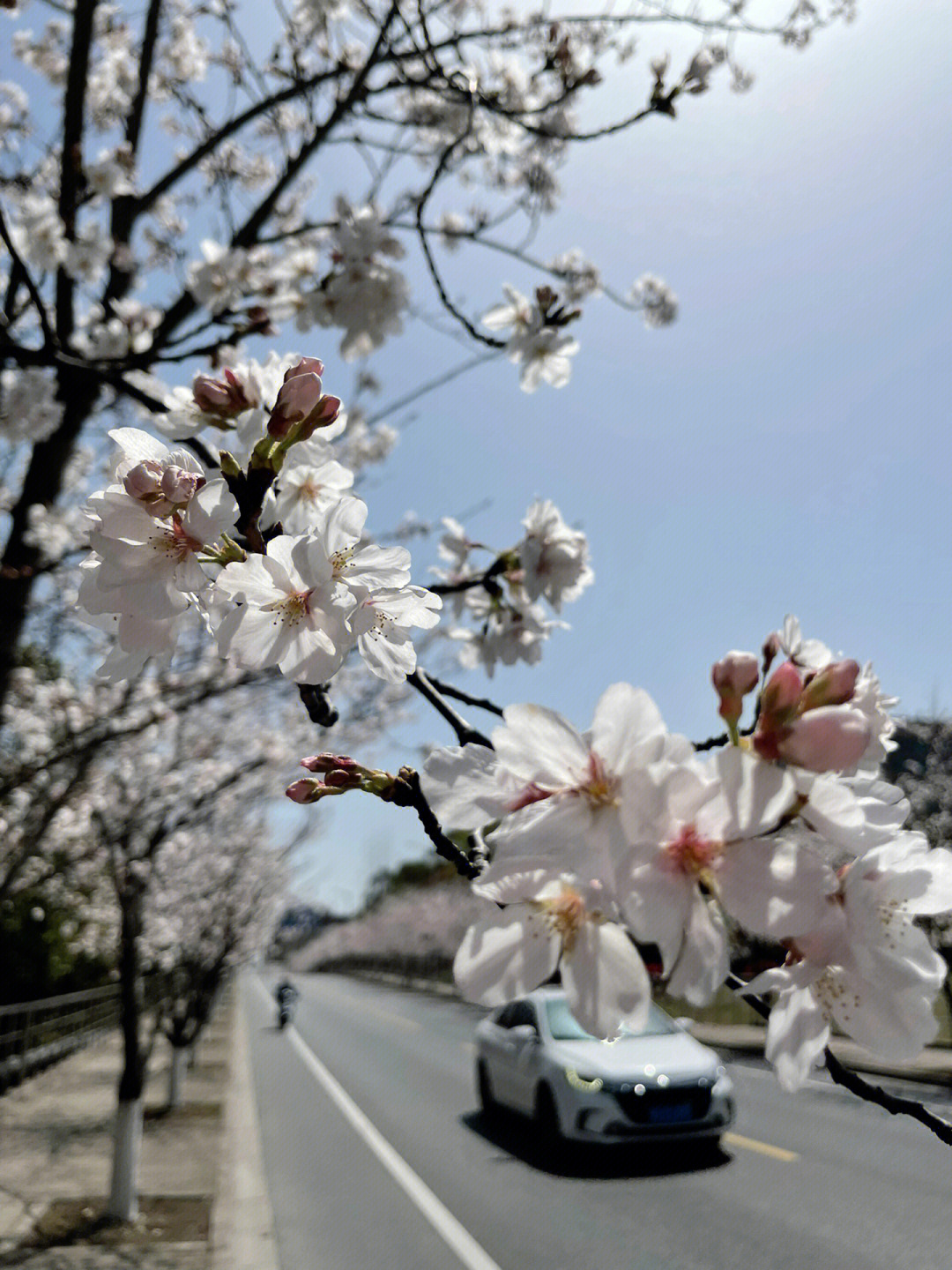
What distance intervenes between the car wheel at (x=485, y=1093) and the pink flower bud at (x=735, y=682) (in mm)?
9886

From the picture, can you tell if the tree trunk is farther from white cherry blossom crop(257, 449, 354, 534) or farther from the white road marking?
white cherry blossom crop(257, 449, 354, 534)

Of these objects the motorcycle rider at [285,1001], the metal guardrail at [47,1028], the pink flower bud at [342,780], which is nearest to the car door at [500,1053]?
the metal guardrail at [47,1028]

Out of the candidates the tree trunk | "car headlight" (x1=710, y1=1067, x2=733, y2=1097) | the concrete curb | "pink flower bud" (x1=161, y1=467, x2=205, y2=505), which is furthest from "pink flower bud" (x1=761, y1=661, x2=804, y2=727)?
"car headlight" (x1=710, y1=1067, x2=733, y2=1097)

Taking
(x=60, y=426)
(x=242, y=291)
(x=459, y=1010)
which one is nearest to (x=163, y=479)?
(x=242, y=291)

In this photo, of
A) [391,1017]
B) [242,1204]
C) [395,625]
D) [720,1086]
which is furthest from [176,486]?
[391,1017]

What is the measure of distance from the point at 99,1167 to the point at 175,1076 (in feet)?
7.69

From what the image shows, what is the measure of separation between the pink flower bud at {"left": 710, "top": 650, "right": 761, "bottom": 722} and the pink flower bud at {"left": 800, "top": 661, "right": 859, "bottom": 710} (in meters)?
0.05

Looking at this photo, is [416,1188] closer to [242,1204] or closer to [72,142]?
[242,1204]

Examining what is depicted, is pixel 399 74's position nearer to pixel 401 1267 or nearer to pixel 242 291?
pixel 242 291

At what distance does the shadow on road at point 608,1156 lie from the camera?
24.6 ft

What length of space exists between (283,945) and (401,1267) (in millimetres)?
86557

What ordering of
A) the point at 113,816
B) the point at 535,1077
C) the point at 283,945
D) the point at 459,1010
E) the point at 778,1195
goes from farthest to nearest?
the point at 283,945
the point at 459,1010
the point at 113,816
the point at 535,1077
the point at 778,1195

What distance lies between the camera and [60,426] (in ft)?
13.7

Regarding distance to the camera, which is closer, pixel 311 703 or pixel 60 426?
pixel 311 703
